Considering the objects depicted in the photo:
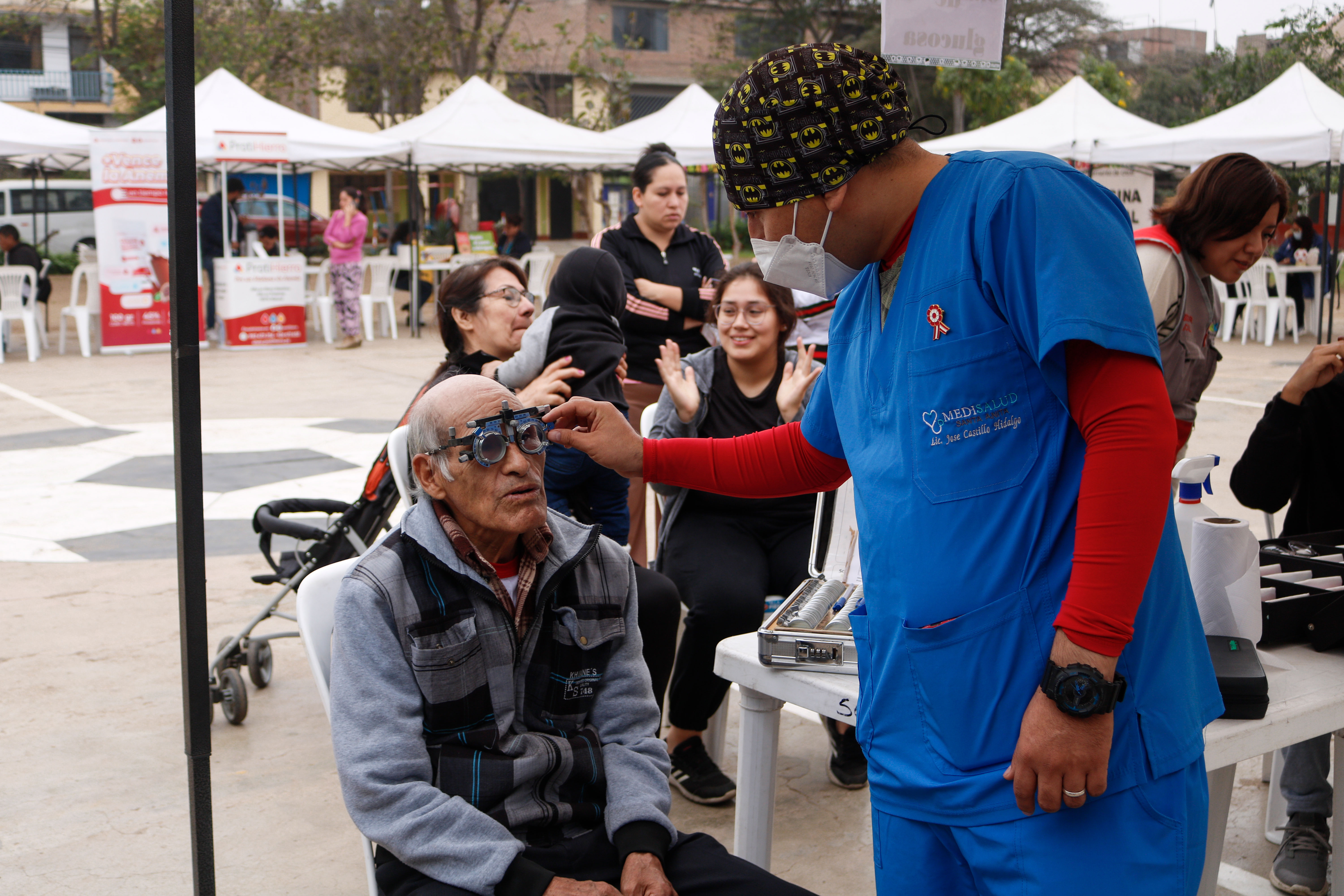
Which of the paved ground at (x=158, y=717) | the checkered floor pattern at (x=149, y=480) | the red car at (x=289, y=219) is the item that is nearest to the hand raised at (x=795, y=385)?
the paved ground at (x=158, y=717)

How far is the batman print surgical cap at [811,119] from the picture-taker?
4.96 ft

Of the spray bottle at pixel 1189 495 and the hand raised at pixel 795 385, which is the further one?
the hand raised at pixel 795 385

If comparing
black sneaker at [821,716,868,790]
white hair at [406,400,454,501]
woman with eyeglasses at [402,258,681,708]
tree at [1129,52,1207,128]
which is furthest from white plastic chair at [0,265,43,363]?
tree at [1129,52,1207,128]

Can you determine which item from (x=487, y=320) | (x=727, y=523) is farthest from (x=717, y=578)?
(x=487, y=320)

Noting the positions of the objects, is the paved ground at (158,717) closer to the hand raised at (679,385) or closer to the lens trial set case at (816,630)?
the lens trial set case at (816,630)

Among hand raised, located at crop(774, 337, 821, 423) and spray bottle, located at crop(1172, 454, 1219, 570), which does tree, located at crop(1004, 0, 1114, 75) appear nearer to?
hand raised, located at crop(774, 337, 821, 423)

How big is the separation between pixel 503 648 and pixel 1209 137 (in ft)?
45.4

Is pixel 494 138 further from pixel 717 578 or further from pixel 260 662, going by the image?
pixel 717 578

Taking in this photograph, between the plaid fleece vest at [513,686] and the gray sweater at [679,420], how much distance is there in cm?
151

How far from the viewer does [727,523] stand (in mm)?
3855

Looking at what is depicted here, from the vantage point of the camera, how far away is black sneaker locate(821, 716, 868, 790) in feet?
12.0

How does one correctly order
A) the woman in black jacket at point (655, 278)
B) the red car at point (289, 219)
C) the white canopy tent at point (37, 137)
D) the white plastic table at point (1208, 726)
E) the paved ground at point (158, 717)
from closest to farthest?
1. the white plastic table at point (1208, 726)
2. the paved ground at point (158, 717)
3. the woman in black jacket at point (655, 278)
4. the white canopy tent at point (37, 137)
5. the red car at point (289, 219)

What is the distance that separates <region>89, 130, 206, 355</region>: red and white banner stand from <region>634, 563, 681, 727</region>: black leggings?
1200cm

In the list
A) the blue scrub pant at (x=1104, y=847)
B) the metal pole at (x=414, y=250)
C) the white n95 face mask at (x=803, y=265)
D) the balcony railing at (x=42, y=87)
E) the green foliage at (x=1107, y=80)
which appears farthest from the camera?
the balcony railing at (x=42, y=87)
